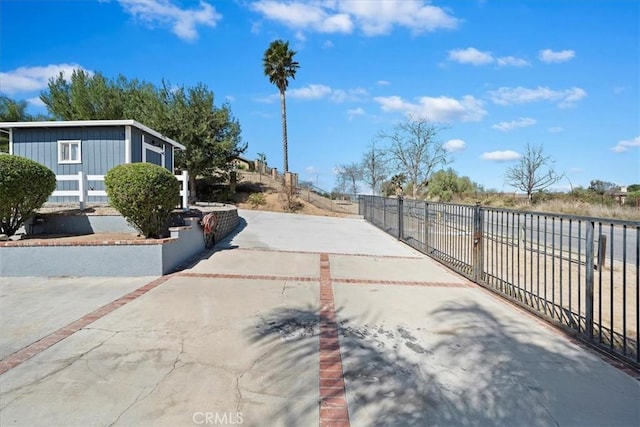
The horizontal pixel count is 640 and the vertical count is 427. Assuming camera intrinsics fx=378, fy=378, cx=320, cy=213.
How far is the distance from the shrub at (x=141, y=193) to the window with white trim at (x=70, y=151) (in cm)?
686

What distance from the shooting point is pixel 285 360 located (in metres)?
3.36

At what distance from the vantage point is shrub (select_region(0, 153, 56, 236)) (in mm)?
6949

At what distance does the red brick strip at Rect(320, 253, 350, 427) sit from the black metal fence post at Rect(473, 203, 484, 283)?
304 cm

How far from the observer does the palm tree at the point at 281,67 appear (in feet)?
99.6

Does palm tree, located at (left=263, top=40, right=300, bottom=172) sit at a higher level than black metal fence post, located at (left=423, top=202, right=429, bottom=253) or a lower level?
higher

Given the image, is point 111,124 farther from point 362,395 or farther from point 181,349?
point 362,395

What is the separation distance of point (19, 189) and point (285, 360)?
6853 mm

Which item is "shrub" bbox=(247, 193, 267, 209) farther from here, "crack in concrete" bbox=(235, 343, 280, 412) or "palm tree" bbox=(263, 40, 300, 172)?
"crack in concrete" bbox=(235, 343, 280, 412)

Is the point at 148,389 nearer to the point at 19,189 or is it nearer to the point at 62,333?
the point at 62,333

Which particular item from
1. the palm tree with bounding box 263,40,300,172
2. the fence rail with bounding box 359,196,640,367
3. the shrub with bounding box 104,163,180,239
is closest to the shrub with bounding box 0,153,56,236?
the shrub with bounding box 104,163,180,239

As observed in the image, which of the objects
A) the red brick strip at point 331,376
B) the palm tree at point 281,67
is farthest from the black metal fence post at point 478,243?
the palm tree at point 281,67

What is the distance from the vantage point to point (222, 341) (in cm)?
375

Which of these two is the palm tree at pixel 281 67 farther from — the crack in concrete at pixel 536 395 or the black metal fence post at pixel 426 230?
the crack in concrete at pixel 536 395

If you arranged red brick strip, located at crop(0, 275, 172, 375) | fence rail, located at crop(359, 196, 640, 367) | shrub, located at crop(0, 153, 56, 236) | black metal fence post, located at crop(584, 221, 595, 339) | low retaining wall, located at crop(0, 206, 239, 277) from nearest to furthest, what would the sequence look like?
red brick strip, located at crop(0, 275, 172, 375) → fence rail, located at crop(359, 196, 640, 367) → black metal fence post, located at crop(584, 221, 595, 339) → low retaining wall, located at crop(0, 206, 239, 277) → shrub, located at crop(0, 153, 56, 236)
